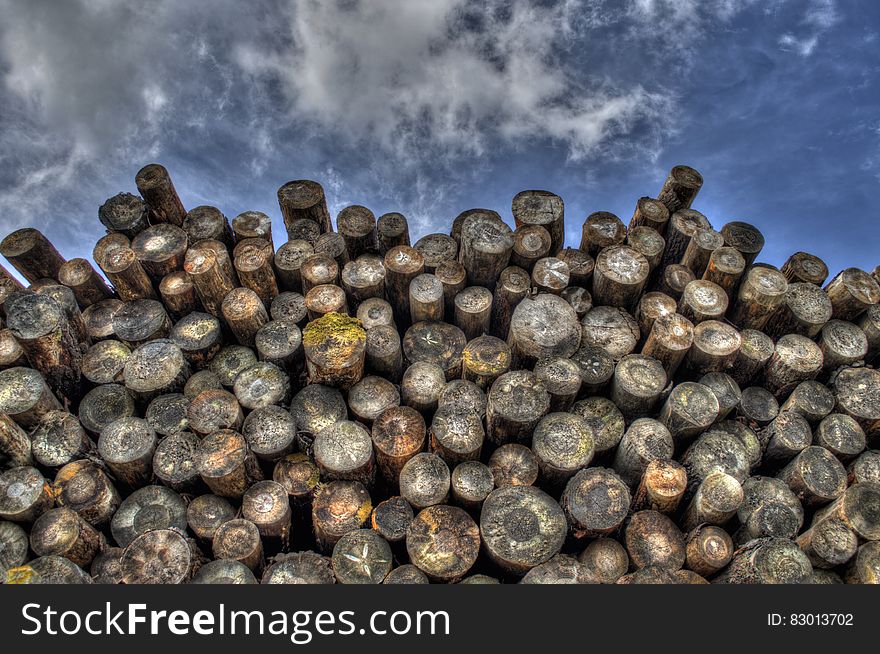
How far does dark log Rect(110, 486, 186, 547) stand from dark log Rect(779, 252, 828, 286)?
754 cm

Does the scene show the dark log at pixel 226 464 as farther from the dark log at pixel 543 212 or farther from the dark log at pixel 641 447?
the dark log at pixel 543 212

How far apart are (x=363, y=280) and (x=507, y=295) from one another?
1.74 meters

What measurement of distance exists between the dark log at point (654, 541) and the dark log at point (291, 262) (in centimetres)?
464

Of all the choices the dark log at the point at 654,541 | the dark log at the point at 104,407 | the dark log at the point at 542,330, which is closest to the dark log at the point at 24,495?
the dark log at the point at 104,407

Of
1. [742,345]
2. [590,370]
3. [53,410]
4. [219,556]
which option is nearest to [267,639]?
[219,556]

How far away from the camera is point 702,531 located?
4859mm

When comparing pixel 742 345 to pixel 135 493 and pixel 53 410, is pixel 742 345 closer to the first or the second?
pixel 135 493

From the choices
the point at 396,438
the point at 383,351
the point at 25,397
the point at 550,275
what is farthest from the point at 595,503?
the point at 25,397

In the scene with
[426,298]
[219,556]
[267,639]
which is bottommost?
[267,639]

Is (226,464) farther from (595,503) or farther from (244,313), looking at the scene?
(595,503)

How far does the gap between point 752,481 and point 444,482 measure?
307 cm

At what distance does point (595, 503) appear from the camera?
488 cm

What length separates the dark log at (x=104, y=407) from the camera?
5785mm

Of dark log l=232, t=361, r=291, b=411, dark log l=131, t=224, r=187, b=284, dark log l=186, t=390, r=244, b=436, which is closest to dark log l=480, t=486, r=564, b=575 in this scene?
dark log l=232, t=361, r=291, b=411
